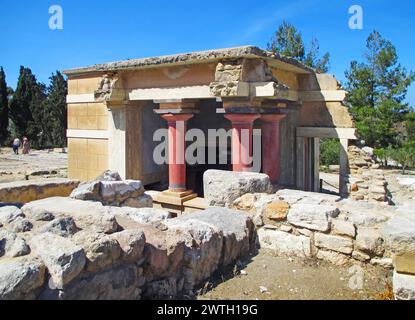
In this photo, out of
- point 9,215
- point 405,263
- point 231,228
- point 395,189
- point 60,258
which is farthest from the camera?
point 395,189

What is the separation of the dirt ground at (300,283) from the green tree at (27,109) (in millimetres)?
28625

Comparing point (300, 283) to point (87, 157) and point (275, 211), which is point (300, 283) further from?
point (87, 157)

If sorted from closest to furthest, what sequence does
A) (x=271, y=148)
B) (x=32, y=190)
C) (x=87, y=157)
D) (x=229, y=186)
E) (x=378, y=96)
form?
(x=229, y=186)
(x=32, y=190)
(x=271, y=148)
(x=87, y=157)
(x=378, y=96)

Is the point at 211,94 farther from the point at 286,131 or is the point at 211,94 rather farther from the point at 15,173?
the point at 15,173

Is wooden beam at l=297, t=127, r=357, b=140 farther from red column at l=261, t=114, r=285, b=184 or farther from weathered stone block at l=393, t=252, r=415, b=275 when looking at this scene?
weathered stone block at l=393, t=252, r=415, b=275

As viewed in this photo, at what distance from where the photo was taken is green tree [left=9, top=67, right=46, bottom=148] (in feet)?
95.2

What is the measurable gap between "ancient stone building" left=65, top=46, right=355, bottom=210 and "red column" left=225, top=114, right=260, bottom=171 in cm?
2

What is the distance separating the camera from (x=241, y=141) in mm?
8094

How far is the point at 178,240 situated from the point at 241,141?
4.92 meters

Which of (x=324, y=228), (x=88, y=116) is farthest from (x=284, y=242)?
(x=88, y=116)

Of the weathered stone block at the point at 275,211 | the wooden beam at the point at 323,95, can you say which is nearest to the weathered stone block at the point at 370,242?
the weathered stone block at the point at 275,211

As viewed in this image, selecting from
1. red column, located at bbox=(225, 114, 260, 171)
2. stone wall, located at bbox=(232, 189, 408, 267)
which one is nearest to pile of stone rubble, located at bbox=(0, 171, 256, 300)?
stone wall, located at bbox=(232, 189, 408, 267)

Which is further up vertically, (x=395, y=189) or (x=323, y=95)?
(x=323, y=95)
